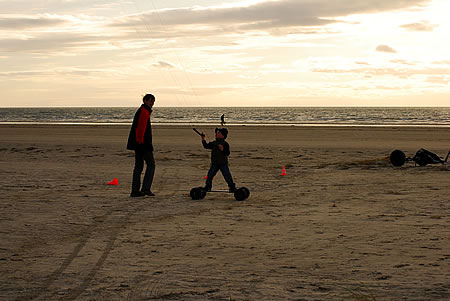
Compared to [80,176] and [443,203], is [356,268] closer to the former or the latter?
[443,203]

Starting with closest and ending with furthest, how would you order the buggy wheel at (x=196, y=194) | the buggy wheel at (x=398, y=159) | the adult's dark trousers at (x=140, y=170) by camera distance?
the buggy wheel at (x=196, y=194) → the adult's dark trousers at (x=140, y=170) → the buggy wheel at (x=398, y=159)

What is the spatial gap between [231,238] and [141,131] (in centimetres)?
407

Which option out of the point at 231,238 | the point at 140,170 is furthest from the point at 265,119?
the point at 231,238

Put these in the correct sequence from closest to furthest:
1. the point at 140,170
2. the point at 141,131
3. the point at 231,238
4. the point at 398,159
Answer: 1. the point at 231,238
2. the point at 141,131
3. the point at 140,170
4. the point at 398,159

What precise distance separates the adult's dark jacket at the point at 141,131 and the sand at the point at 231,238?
41.8 inches

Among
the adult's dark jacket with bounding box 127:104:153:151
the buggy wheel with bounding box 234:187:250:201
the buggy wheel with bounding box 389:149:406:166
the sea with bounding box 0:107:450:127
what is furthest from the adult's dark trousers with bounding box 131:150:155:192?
the sea with bounding box 0:107:450:127

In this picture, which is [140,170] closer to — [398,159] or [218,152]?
[218,152]

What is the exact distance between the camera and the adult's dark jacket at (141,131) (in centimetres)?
1032

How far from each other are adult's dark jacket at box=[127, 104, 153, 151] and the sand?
1061 millimetres

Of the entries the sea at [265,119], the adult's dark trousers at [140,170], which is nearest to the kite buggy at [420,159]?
the adult's dark trousers at [140,170]

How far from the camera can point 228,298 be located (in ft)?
15.7

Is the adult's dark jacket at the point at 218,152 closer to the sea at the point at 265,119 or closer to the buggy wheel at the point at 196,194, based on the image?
the buggy wheel at the point at 196,194

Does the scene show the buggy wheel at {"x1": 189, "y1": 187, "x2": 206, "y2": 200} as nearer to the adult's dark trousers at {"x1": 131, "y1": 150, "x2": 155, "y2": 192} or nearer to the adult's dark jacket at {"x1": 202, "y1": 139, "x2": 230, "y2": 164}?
the adult's dark jacket at {"x1": 202, "y1": 139, "x2": 230, "y2": 164}

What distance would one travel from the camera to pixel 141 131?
10398mm
